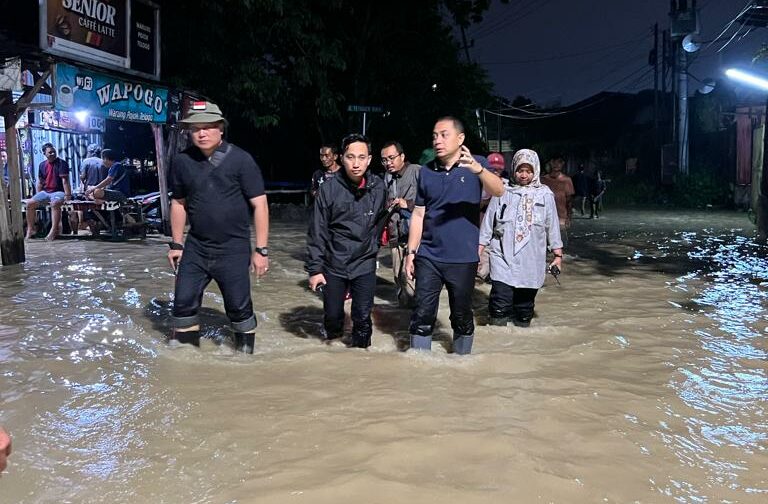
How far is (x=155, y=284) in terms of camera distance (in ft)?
26.8

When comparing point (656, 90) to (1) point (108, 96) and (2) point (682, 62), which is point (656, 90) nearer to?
(2) point (682, 62)

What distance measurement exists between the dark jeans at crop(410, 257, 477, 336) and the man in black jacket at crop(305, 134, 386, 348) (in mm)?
464

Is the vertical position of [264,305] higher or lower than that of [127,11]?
lower

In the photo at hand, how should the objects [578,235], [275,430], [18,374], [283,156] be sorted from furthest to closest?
[283,156], [578,235], [18,374], [275,430]

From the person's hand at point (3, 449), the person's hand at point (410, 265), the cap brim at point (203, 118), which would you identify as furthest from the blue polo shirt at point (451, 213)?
the person's hand at point (3, 449)

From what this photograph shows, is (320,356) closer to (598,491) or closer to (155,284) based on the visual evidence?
(598,491)

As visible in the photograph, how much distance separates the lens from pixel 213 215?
4.60 meters

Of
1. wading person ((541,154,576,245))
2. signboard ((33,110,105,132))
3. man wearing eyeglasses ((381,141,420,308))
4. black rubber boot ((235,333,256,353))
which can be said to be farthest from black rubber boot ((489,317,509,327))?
signboard ((33,110,105,132))

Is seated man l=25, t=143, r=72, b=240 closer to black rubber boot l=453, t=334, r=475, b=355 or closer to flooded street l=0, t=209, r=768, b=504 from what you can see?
flooded street l=0, t=209, r=768, b=504

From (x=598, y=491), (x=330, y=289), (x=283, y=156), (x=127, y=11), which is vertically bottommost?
(x=598, y=491)

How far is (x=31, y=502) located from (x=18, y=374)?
216cm

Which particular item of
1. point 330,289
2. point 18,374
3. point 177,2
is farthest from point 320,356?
point 177,2

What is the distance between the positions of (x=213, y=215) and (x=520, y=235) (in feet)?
8.62

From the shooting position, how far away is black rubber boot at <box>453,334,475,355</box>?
493 cm
